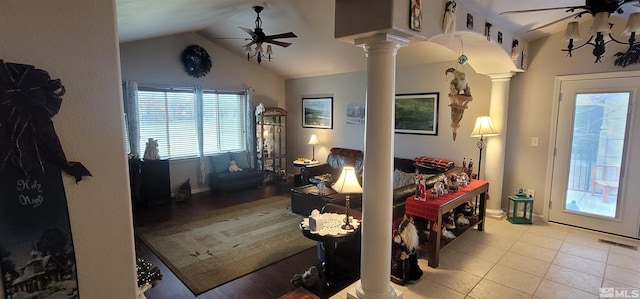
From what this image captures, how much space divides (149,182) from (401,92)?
4.52m

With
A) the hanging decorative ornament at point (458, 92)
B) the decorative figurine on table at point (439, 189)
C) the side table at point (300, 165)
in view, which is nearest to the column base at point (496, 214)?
the hanging decorative ornament at point (458, 92)

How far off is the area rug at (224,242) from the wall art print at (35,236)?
2062mm

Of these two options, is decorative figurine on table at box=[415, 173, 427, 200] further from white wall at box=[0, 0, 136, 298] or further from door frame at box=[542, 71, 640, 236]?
white wall at box=[0, 0, 136, 298]

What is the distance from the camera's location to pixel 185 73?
5.77 m

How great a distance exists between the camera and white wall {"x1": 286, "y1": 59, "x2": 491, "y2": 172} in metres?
4.71

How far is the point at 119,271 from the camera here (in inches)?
43.7

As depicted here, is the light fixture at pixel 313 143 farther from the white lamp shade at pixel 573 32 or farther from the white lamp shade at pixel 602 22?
the white lamp shade at pixel 602 22

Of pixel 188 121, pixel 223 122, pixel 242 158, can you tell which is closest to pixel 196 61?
pixel 188 121

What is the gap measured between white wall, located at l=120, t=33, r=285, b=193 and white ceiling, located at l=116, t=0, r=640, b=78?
280mm

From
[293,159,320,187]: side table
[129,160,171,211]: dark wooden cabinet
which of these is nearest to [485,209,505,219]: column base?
[293,159,320,187]: side table

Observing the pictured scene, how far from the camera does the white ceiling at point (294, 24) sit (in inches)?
122

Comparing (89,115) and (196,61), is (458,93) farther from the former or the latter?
(196,61)

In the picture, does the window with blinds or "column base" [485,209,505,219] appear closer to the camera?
"column base" [485,209,505,219]

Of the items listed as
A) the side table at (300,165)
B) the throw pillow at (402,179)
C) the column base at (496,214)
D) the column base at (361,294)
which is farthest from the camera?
the side table at (300,165)
